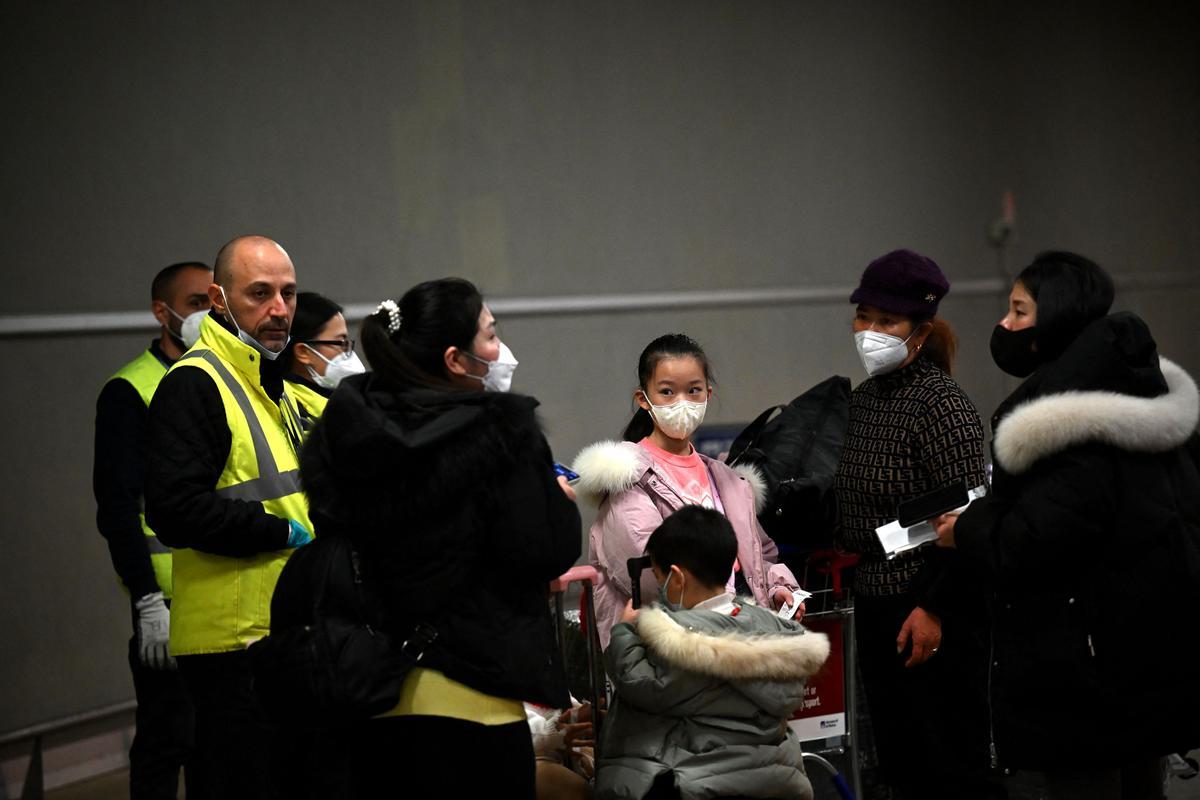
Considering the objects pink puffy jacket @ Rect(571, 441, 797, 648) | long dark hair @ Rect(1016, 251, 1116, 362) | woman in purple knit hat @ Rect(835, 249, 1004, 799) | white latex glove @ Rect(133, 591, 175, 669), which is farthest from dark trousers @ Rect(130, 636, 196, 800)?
long dark hair @ Rect(1016, 251, 1116, 362)

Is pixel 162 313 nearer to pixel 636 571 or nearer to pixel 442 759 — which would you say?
pixel 636 571

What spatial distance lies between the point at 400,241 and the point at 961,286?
12.1 ft

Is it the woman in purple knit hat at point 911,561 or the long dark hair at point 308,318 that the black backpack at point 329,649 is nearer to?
the woman in purple knit hat at point 911,561

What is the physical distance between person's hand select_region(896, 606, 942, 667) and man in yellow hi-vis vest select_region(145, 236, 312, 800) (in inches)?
57.9

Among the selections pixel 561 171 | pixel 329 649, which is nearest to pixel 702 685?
pixel 329 649

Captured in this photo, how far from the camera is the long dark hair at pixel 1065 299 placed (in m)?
2.79

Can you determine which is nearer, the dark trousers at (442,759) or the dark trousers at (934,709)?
the dark trousers at (442,759)

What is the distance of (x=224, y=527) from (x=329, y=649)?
0.58 metres

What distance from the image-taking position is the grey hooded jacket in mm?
2686

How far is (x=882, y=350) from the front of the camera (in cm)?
333

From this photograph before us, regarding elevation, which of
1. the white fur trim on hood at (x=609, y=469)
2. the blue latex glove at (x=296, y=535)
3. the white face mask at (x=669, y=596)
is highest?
the white fur trim on hood at (x=609, y=469)

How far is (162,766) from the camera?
3.79 metres

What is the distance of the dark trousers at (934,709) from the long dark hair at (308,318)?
179cm

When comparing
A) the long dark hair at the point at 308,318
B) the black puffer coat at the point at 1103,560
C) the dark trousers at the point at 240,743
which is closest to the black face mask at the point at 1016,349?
the black puffer coat at the point at 1103,560
